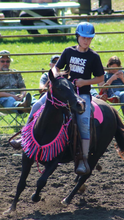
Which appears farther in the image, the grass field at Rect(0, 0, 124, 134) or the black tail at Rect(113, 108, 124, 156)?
the grass field at Rect(0, 0, 124, 134)

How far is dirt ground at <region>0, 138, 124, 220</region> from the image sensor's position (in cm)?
404

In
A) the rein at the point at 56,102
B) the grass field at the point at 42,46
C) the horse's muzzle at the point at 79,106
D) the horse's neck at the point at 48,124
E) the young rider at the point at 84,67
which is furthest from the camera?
the grass field at the point at 42,46

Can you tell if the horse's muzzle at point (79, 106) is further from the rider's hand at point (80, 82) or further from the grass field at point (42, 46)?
the grass field at point (42, 46)

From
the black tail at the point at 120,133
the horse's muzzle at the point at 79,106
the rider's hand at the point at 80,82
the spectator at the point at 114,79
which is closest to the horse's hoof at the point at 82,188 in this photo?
the black tail at the point at 120,133

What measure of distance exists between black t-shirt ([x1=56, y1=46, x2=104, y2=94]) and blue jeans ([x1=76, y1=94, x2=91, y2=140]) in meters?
0.10

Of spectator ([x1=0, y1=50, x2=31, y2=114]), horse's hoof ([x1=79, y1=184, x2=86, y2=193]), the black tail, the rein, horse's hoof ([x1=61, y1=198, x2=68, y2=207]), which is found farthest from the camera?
spectator ([x1=0, y1=50, x2=31, y2=114])

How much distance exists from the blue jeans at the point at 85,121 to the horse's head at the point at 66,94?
55cm

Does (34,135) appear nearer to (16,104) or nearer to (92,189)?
(92,189)

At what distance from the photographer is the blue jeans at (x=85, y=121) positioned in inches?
161

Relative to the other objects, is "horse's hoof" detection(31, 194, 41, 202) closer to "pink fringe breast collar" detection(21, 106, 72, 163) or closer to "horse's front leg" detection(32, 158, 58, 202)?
"horse's front leg" detection(32, 158, 58, 202)

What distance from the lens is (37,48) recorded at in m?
12.6

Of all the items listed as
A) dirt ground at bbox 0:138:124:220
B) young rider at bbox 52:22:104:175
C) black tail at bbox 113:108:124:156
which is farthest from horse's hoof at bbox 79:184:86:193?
black tail at bbox 113:108:124:156

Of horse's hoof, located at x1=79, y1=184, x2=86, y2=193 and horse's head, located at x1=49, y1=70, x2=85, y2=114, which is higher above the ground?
horse's head, located at x1=49, y1=70, x2=85, y2=114

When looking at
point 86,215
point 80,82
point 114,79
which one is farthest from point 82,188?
point 114,79
